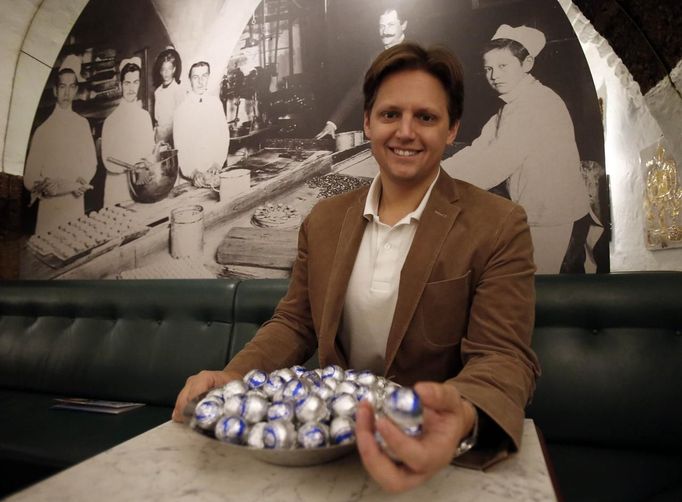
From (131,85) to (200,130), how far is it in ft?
1.76

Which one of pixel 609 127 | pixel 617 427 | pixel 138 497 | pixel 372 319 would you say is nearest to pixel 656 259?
pixel 609 127

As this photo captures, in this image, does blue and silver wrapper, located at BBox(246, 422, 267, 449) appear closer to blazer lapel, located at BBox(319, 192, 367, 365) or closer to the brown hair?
blazer lapel, located at BBox(319, 192, 367, 365)

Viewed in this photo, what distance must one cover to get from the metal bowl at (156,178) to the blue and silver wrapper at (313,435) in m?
1.94

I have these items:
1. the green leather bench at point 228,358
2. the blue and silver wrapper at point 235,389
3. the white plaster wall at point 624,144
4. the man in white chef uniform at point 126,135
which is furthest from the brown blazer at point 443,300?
the man in white chef uniform at point 126,135

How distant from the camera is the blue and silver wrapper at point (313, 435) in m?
0.58

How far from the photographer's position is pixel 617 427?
137 cm

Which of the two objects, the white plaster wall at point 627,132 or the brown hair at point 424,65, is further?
the white plaster wall at point 627,132

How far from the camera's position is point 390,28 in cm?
190

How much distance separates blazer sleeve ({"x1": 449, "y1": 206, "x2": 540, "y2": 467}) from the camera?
2.15 feet

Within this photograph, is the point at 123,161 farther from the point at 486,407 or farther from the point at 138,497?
the point at 486,407

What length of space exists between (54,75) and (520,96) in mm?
2561

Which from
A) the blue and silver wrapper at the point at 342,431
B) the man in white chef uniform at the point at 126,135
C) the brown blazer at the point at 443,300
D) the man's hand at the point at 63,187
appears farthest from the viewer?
the man's hand at the point at 63,187

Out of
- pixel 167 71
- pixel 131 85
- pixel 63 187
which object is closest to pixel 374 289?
pixel 167 71

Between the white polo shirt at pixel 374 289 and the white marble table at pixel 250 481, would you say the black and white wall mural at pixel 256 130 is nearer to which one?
the white polo shirt at pixel 374 289
